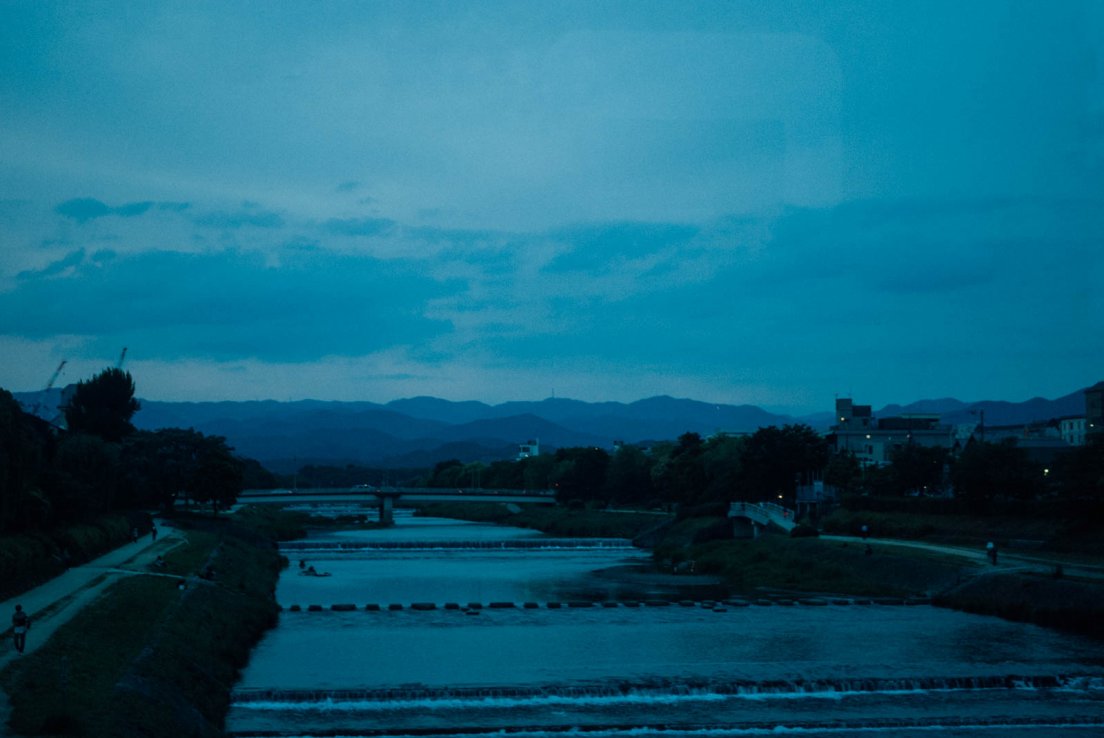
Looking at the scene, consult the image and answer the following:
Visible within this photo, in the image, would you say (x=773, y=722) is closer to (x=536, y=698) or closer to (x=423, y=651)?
(x=536, y=698)

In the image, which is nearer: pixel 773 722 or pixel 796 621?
pixel 773 722

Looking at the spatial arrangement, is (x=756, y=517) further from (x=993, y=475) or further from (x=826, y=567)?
(x=993, y=475)

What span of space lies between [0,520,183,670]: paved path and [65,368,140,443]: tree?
42202 millimetres

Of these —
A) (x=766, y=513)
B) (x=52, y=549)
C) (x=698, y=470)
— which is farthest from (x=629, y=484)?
(x=52, y=549)

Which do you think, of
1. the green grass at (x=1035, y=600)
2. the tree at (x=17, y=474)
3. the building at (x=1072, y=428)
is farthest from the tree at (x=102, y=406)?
the building at (x=1072, y=428)

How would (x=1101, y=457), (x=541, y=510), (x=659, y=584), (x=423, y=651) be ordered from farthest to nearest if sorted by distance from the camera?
(x=541, y=510) < (x=659, y=584) < (x=1101, y=457) < (x=423, y=651)

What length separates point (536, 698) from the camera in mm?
36625

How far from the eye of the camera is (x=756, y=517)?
→ 93.8 metres

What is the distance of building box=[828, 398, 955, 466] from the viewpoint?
13100 cm

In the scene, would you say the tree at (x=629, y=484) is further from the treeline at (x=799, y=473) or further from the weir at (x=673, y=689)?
the weir at (x=673, y=689)

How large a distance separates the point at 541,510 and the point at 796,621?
107 m

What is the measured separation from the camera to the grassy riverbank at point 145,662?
2527 cm

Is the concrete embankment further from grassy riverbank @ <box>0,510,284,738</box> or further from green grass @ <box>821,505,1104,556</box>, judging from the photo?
green grass @ <box>821,505,1104,556</box>

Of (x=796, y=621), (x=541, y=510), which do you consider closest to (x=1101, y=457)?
(x=796, y=621)
